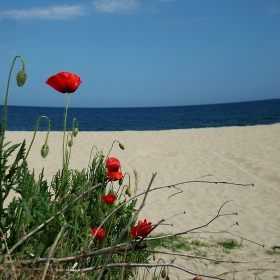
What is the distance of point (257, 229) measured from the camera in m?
5.85

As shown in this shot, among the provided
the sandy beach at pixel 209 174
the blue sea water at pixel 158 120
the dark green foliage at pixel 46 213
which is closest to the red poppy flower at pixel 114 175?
the dark green foliage at pixel 46 213

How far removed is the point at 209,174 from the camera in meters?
3.67

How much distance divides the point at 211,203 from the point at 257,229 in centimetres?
147

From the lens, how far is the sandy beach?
501 centimetres

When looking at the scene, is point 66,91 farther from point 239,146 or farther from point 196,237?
point 239,146

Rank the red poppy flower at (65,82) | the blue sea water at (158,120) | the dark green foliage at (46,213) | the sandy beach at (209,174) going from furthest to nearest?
the blue sea water at (158,120) → the sandy beach at (209,174) → the red poppy flower at (65,82) → the dark green foliage at (46,213)

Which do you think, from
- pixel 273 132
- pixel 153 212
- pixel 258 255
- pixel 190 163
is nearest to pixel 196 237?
pixel 258 255

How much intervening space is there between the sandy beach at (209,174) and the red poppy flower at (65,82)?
4.13ft

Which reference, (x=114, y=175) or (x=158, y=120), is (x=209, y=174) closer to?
(x=114, y=175)

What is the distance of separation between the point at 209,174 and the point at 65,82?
215 cm

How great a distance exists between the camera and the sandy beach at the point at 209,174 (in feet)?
16.5

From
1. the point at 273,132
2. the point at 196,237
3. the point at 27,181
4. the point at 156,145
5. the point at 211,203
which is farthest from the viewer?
the point at 273,132

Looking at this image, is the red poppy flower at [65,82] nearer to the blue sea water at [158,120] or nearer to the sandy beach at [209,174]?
the sandy beach at [209,174]

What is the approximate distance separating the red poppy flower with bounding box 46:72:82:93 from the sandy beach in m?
1.26
